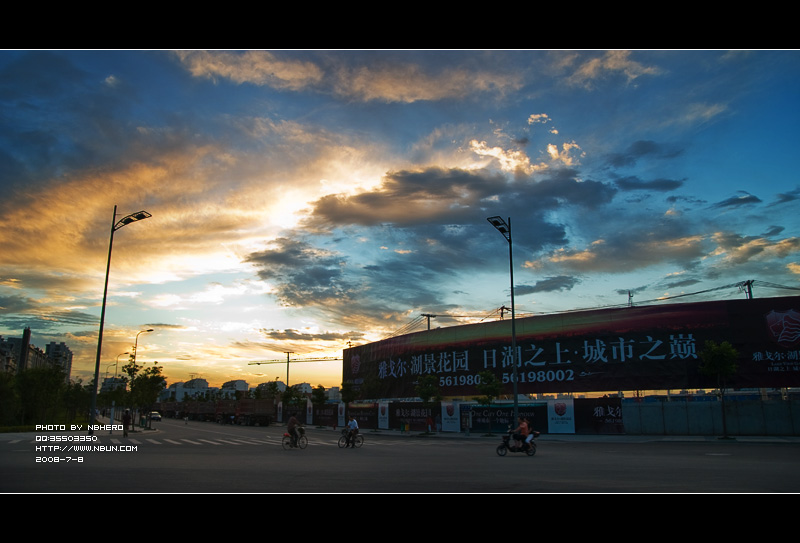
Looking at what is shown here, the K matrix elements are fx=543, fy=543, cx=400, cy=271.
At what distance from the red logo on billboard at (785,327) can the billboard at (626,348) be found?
2.4 inches

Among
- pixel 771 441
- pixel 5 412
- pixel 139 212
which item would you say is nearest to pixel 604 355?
pixel 771 441

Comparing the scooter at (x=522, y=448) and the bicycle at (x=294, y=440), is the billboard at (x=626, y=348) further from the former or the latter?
the bicycle at (x=294, y=440)

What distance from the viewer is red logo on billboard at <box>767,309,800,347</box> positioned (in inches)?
1585

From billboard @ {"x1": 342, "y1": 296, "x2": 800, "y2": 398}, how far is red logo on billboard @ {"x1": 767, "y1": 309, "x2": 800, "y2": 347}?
0.20 ft

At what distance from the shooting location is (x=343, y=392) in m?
66.0

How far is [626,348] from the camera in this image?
4638 cm

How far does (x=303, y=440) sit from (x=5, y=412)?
115 ft

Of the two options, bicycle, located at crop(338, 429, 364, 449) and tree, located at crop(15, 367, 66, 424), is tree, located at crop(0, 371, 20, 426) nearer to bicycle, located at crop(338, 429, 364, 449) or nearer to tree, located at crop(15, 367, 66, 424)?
tree, located at crop(15, 367, 66, 424)

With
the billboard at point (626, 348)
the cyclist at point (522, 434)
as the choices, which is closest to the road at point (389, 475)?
the cyclist at point (522, 434)

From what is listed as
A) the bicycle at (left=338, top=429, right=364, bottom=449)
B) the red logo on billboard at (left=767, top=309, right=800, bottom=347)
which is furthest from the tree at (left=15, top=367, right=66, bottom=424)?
the red logo on billboard at (left=767, top=309, right=800, bottom=347)

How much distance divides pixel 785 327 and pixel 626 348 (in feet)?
37.2

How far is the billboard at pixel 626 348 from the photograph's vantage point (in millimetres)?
40844
